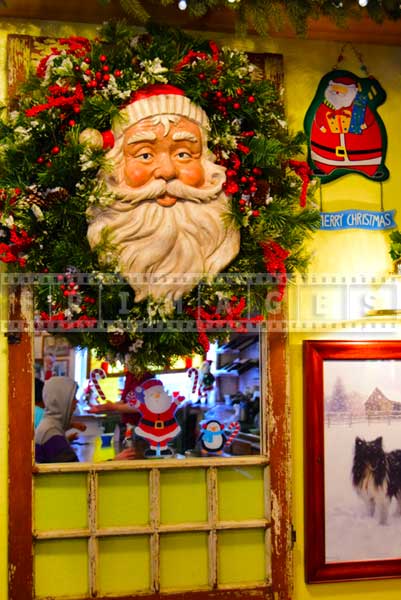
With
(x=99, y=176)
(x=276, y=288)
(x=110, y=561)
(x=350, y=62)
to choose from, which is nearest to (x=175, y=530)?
(x=110, y=561)

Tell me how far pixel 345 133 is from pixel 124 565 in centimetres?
223

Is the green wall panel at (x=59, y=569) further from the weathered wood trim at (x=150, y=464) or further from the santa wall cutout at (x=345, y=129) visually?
the santa wall cutout at (x=345, y=129)

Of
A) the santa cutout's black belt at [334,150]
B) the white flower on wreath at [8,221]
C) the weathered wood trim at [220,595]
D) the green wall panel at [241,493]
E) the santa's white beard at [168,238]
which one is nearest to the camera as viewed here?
the white flower on wreath at [8,221]

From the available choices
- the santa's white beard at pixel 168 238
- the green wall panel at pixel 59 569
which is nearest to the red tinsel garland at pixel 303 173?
the santa's white beard at pixel 168 238

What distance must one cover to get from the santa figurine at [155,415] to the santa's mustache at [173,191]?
0.81 meters

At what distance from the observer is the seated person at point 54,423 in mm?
3488

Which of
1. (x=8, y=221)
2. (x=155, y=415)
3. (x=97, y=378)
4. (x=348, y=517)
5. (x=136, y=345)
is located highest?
(x=8, y=221)

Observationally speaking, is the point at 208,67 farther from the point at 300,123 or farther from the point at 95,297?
the point at 95,297

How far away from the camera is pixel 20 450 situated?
3445 mm

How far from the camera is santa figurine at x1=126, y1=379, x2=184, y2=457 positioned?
11.7ft

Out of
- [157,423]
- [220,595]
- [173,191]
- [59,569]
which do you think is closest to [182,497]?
[157,423]

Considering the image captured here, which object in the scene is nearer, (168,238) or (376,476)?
(168,238)

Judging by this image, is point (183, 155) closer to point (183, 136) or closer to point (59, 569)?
point (183, 136)

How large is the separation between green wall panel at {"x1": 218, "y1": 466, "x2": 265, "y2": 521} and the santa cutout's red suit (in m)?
1.44
